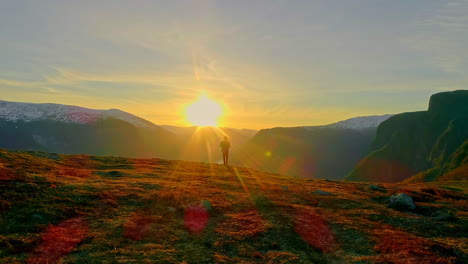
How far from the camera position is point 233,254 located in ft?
58.9

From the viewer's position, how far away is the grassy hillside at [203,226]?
1722cm

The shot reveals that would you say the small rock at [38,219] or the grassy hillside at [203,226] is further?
the small rock at [38,219]

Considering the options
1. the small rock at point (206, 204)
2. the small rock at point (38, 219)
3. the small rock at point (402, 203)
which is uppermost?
the small rock at point (38, 219)

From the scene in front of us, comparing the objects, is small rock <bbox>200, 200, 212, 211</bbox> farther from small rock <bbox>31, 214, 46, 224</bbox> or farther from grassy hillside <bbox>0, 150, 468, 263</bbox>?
small rock <bbox>31, 214, 46, 224</bbox>

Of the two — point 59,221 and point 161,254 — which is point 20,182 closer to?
point 59,221

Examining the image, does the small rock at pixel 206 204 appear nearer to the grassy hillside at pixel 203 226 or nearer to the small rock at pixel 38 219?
the grassy hillside at pixel 203 226

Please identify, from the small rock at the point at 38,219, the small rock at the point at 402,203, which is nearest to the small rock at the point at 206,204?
the small rock at the point at 38,219

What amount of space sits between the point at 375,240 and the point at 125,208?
63.6ft

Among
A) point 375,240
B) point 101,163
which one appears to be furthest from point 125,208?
point 101,163

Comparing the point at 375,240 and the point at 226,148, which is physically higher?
the point at 226,148

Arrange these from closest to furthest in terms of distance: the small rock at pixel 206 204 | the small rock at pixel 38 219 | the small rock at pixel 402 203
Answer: the small rock at pixel 38 219
the small rock at pixel 206 204
the small rock at pixel 402 203

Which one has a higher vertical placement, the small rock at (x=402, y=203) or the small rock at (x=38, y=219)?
the small rock at (x=38, y=219)

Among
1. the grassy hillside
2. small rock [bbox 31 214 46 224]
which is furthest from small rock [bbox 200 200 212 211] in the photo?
small rock [bbox 31 214 46 224]

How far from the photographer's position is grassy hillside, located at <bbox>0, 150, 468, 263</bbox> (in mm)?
17219
